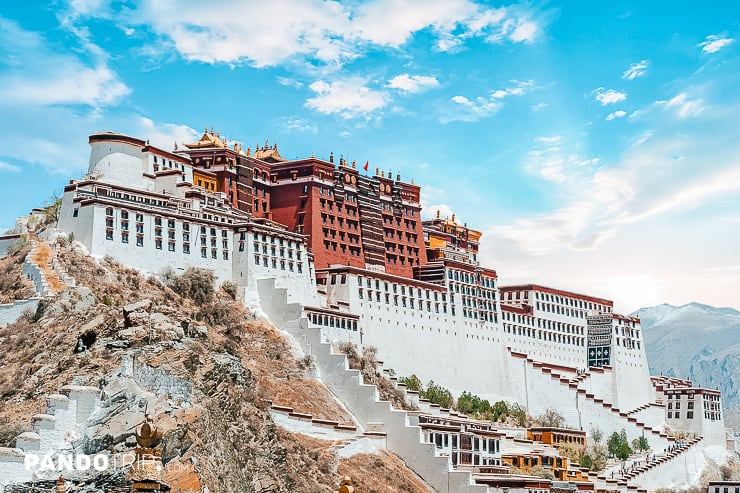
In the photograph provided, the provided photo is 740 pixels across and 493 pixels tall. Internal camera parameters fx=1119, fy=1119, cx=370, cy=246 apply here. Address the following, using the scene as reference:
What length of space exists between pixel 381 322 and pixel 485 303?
14.1 meters

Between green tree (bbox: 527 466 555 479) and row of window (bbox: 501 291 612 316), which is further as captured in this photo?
row of window (bbox: 501 291 612 316)

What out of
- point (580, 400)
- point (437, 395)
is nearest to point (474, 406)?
point (437, 395)

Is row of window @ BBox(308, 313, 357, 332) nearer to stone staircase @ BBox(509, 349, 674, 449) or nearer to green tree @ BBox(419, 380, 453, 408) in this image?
green tree @ BBox(419, 380, 453, 408)

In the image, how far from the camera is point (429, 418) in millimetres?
69250

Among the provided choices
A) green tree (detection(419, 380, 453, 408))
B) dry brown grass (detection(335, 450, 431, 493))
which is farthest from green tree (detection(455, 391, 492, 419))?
dry brown grass (detection(335, 450, 431, 493))

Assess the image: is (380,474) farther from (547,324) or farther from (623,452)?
(547,324)

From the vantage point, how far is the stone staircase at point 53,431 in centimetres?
4325

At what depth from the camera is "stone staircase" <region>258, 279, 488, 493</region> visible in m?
65.7

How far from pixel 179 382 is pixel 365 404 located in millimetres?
17289

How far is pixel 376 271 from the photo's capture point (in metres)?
86.1

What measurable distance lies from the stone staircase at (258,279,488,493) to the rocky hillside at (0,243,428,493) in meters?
0.94

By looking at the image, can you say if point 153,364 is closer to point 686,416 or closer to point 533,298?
point 533,298

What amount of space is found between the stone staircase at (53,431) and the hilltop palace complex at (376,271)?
61.7 ft

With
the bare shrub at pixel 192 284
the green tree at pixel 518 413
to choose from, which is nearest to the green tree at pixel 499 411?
the green tree at pixel 518 413
